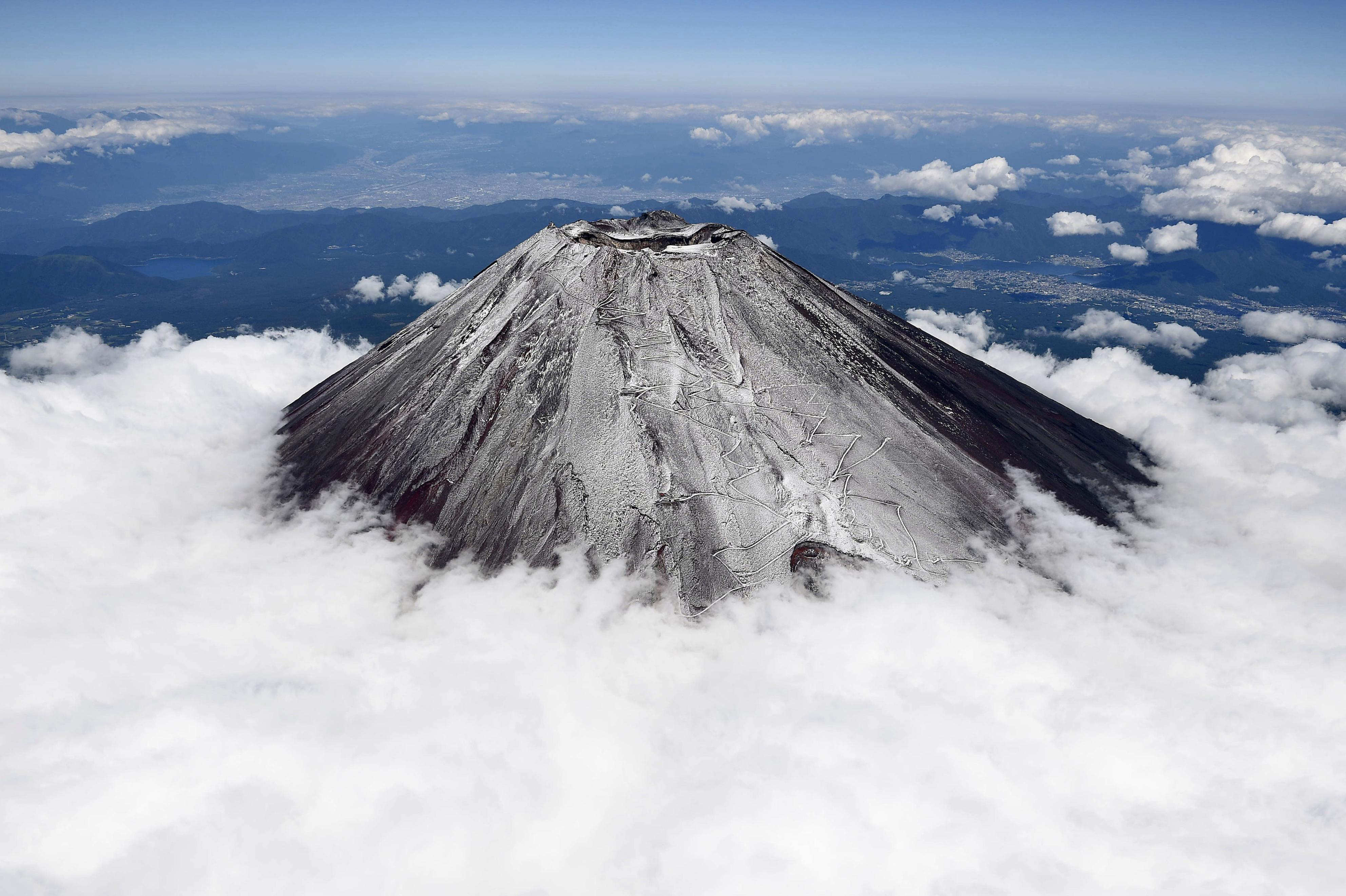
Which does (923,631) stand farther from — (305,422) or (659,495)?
(305,422)

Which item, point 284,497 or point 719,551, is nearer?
point 719,551

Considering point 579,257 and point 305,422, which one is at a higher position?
point 579,257

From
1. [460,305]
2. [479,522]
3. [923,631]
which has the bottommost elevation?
[923,631]

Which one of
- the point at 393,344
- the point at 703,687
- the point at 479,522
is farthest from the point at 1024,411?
the point at 393,344

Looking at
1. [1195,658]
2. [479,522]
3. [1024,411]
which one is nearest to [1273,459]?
[1024,411]

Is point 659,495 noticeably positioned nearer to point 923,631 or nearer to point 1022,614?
point 923,631

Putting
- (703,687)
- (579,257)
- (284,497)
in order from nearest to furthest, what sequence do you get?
(703,687)
(579,257)
(284,497)

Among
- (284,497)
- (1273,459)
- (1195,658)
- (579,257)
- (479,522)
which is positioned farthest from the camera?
(1273,459)
